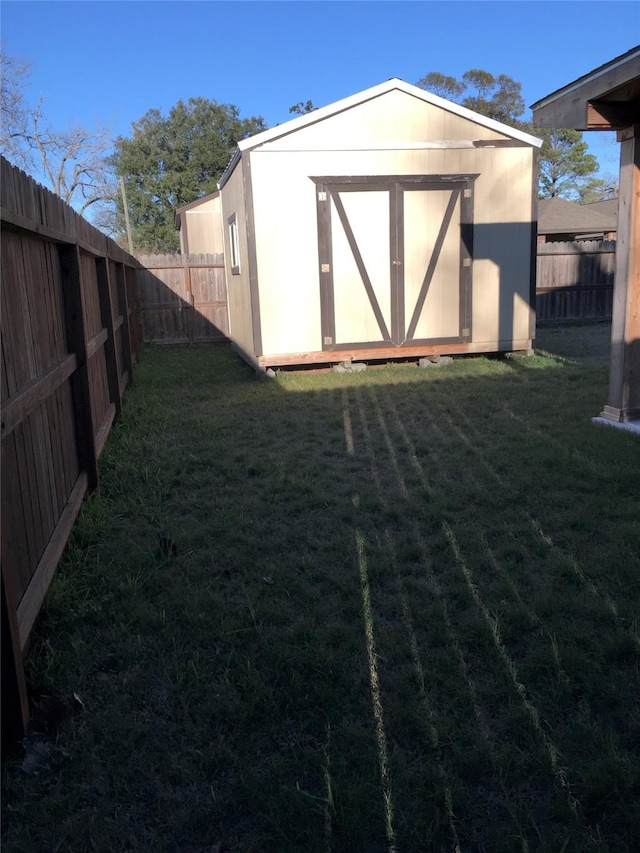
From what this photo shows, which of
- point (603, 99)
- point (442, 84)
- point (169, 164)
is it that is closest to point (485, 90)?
point (442, 84)

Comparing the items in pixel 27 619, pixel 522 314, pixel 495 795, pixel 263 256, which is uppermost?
pixel 263 256

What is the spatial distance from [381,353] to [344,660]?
7.01 m

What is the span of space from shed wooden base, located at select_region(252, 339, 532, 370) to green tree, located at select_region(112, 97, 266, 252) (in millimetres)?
30473

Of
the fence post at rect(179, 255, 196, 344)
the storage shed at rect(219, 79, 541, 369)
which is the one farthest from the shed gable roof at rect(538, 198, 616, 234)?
the storage shed at rect(219, 79, 541, 369)

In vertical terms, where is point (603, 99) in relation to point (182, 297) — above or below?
above

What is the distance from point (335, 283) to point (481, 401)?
9.85ft

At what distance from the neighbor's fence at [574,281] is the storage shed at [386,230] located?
18.7 feet

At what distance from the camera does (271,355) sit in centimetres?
881

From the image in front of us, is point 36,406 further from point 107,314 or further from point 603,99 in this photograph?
point 603,99

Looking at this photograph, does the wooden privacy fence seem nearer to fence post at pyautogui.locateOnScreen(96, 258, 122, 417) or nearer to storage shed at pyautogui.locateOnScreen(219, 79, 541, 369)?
fence post at pyautogui.locateOnScreen(96, 258, 122, 417)

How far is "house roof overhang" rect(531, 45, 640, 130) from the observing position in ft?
14.7

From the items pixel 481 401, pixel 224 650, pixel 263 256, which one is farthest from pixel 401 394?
pixel 224 650

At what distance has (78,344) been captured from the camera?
385 cm

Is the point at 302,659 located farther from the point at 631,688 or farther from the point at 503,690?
the point at 631,688
